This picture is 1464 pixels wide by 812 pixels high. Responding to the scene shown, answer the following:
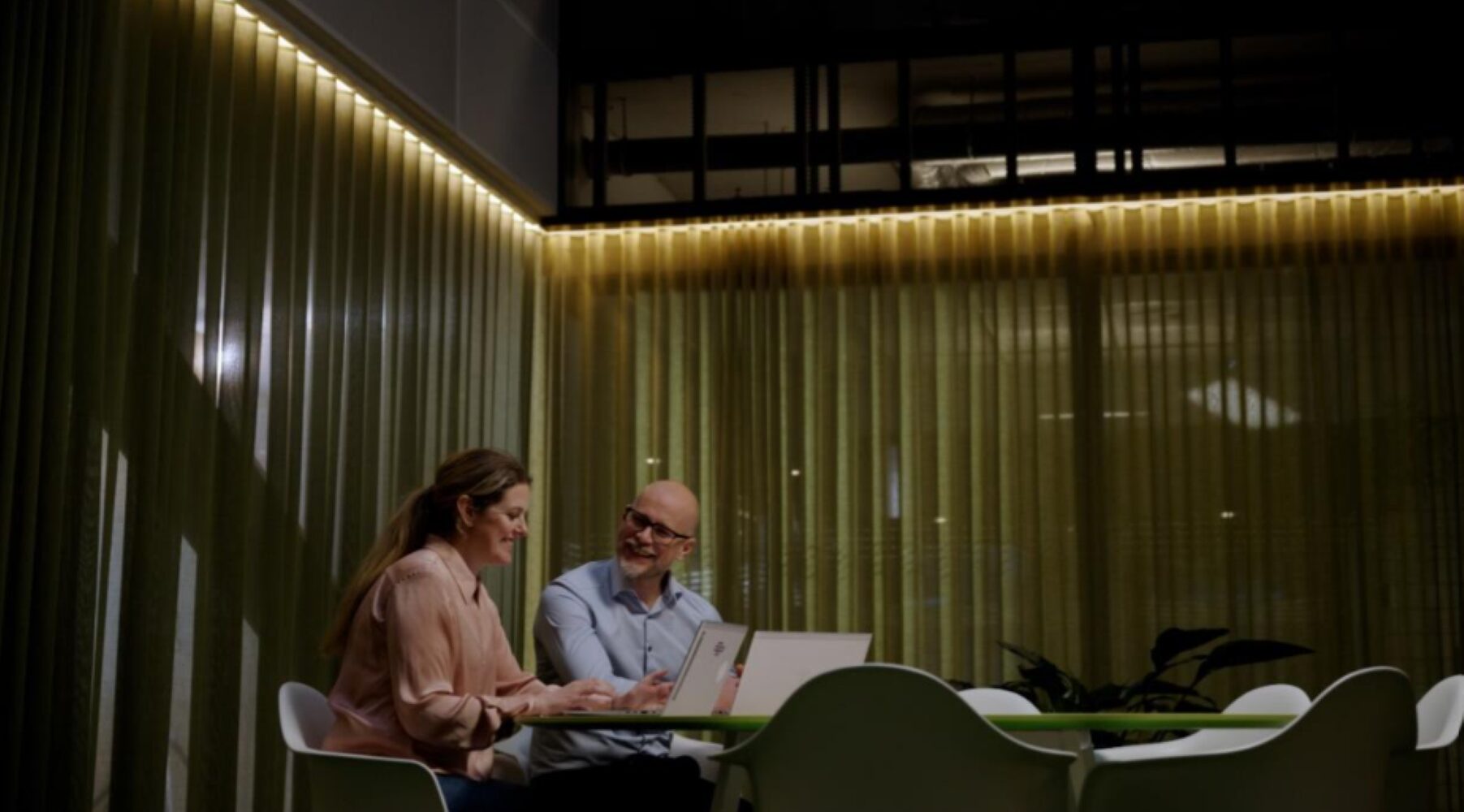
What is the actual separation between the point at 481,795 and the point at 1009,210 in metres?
4.63

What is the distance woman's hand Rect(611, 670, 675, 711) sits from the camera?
3.59 m

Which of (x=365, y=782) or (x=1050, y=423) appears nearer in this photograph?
(x=365, y=782)

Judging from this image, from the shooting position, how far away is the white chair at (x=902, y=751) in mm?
2918

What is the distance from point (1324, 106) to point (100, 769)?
18.1 feet

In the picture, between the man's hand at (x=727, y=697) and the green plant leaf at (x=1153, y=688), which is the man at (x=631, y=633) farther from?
the green plant leaf at (x=1153, y=688)

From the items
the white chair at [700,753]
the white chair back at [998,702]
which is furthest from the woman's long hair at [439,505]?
the white chair back at [998,702]

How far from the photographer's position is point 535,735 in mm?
4359

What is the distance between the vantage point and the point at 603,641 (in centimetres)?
467

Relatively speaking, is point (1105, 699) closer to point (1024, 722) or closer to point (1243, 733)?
point (1243, 733)

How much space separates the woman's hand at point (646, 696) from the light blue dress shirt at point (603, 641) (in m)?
0.61

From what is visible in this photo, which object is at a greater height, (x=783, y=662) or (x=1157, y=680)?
(x=783, y=662)

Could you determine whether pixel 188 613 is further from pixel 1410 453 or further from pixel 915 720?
pixel 1410 453

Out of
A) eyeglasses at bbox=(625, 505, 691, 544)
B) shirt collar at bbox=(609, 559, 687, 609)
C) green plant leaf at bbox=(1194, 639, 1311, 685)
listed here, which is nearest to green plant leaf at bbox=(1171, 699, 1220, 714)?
green plant leaf at bbox=(1194, 639, 1311, 685)

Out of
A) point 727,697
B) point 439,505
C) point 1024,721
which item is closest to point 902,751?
point 1024,721
